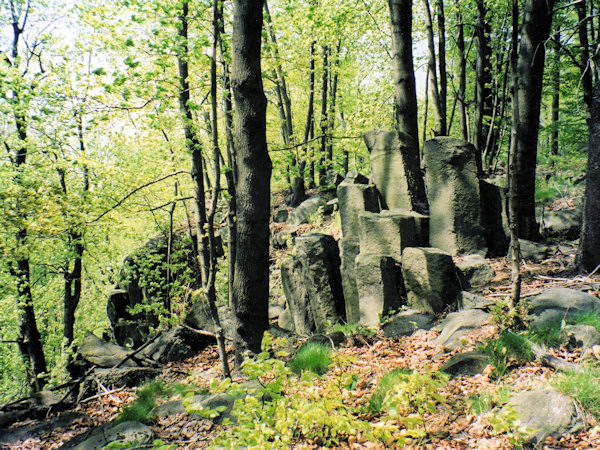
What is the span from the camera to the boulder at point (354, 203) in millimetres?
6945

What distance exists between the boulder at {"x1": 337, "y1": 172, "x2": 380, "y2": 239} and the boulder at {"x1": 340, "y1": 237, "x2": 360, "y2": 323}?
0.54 meters

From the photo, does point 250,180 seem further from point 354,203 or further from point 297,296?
point 354,203

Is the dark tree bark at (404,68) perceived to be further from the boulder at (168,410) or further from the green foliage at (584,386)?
the boulder at (168,410)

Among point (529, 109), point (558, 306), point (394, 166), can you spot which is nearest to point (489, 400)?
point (558, 306)

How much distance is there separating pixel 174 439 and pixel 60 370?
32.9 feet

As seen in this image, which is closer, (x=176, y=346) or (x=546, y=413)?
(x=546, y=413)

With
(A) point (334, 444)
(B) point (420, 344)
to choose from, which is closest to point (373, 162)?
(B) point (420, 344)

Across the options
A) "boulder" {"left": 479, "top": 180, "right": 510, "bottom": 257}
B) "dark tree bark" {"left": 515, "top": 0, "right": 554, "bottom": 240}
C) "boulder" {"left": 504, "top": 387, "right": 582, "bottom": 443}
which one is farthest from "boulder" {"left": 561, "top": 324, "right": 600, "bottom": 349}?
"dark tree bark" {"left": 515, "top": 0, "right": 554, "bottom": 240}

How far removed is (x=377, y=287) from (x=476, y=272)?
4.50 ft

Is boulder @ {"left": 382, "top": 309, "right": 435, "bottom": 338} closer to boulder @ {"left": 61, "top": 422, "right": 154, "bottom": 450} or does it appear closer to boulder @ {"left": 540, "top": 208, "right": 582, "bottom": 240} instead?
boulder @ {"left": 61, "top": 422, "right": 154, "bottom": 450}

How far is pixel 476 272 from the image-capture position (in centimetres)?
533

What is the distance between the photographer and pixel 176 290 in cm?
Result: 980

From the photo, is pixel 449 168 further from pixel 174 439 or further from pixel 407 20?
pixel 174 439

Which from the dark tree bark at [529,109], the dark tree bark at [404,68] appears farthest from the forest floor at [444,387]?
the dark tree bark at [404,68]
